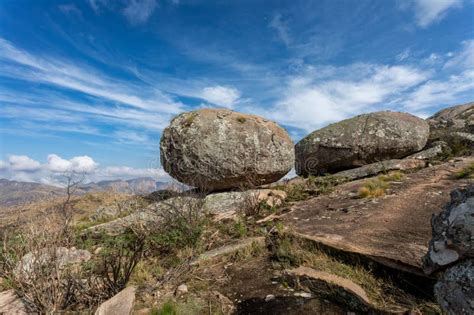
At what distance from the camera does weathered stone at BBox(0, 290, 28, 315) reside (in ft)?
12.2

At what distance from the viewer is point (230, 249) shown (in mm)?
5324

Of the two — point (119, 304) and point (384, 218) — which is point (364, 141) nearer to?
point (384, 218)

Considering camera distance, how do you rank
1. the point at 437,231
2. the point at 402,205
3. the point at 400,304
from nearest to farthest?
the point at 437,231 → the point at 400,304 → the point at 402,205

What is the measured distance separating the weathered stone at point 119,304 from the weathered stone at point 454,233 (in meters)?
3.28

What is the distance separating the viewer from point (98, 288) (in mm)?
4051

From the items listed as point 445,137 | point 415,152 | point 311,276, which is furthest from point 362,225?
point 445,137

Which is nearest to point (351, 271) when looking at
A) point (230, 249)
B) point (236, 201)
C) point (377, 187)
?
point (230, 249)

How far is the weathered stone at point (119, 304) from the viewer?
341 cm

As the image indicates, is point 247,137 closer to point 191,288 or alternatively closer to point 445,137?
point 191,288

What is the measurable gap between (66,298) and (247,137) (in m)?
6.85

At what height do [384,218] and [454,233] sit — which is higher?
[454,233]

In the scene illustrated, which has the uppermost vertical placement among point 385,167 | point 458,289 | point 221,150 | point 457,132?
point 457,132

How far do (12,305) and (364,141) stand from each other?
12.4 metres

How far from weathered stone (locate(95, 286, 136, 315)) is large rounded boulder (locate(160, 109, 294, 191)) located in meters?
5.34
